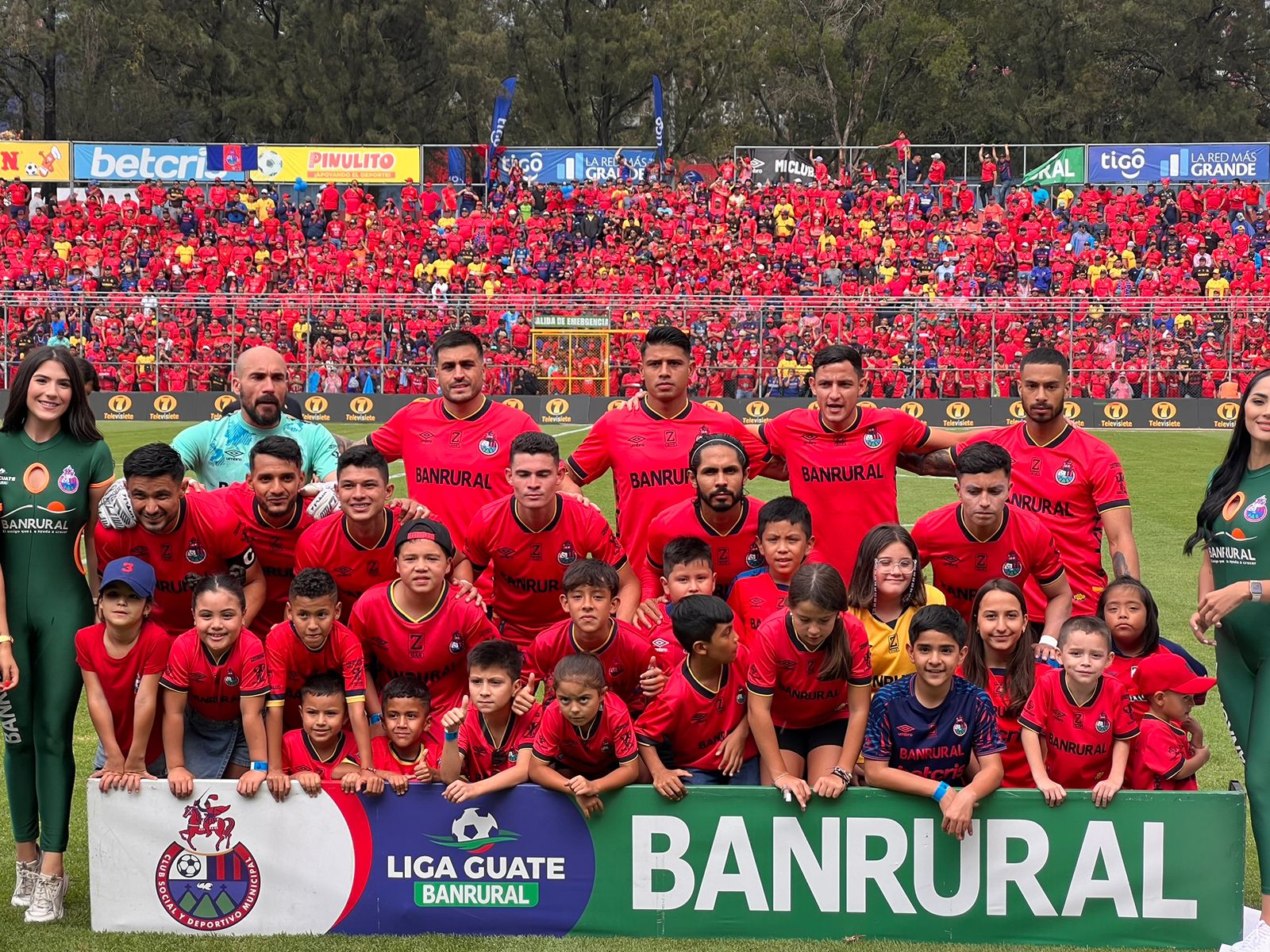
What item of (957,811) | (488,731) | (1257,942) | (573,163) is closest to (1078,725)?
(957,811)

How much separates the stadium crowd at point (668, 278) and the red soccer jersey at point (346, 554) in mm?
21475

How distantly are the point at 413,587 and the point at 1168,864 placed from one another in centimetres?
325

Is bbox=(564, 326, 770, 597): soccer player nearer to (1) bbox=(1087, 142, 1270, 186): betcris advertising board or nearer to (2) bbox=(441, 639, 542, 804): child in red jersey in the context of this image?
(2) bbox=(441, 639, 542, 804): child in red jersey

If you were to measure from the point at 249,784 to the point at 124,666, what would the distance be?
2.57ft

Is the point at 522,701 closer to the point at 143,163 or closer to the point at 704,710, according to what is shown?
the point at 704,710

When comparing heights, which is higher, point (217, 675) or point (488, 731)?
point (217, 675)

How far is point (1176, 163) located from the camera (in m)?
40.7

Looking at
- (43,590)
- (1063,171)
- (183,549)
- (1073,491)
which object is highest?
(1063,171)

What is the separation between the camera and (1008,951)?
206 inches

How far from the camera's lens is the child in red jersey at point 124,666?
555cm

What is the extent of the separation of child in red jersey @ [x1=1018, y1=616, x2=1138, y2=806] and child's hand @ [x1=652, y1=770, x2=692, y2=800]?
4.61 feet

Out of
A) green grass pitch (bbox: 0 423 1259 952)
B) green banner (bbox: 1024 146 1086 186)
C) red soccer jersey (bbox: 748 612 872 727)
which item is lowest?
green grass pitch (bbox: 0 423 1259 952)

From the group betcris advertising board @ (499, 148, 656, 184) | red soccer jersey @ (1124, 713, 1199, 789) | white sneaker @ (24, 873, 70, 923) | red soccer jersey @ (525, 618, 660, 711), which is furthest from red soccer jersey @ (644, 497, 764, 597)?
betcris advertising board @ (499, 148, 656, 184)

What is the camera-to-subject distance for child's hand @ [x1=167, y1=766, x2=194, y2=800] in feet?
17.9
